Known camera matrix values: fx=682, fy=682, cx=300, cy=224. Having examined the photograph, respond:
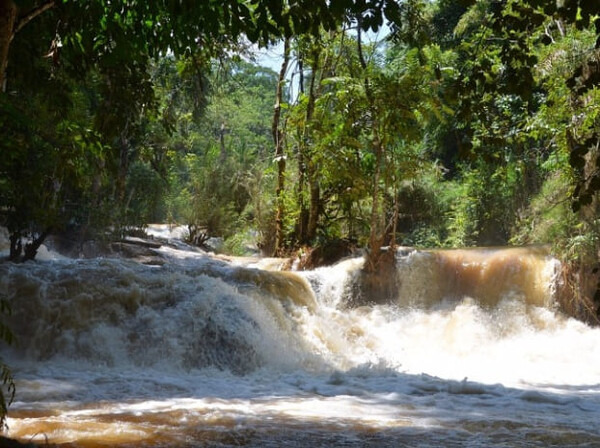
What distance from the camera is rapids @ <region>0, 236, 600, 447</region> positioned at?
16.7 feet

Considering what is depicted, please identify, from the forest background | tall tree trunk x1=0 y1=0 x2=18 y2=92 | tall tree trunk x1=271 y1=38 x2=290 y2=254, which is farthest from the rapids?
tall tree trunk x1=0 y1=0 x2=18 y2=92

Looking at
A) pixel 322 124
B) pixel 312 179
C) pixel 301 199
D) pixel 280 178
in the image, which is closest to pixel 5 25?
pixel 322 124

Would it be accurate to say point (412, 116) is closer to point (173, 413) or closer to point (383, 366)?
point (383, 366)

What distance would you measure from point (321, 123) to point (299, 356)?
574cm

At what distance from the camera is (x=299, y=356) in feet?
28.9

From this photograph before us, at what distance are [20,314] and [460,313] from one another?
267 inches

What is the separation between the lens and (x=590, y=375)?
28.6 feet

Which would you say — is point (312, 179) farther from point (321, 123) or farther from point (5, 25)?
point (5, 25)

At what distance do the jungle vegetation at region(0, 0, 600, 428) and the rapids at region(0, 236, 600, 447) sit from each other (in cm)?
104

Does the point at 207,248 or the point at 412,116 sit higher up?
the point at 412,116

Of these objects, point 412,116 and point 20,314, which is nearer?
point 20,314

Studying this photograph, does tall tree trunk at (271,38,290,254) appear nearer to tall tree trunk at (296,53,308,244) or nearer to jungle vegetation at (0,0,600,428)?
jungle vegetation at (0,0,600,428)

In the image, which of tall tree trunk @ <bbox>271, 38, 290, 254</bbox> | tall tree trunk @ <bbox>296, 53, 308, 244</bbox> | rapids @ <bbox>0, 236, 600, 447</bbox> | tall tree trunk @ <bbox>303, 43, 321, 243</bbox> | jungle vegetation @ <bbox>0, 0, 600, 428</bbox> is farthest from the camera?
tall tree trunk @ <bbox>271, 38, 290, 254</bbox>

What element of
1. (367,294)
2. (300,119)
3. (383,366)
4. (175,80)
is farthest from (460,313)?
(175,80)
